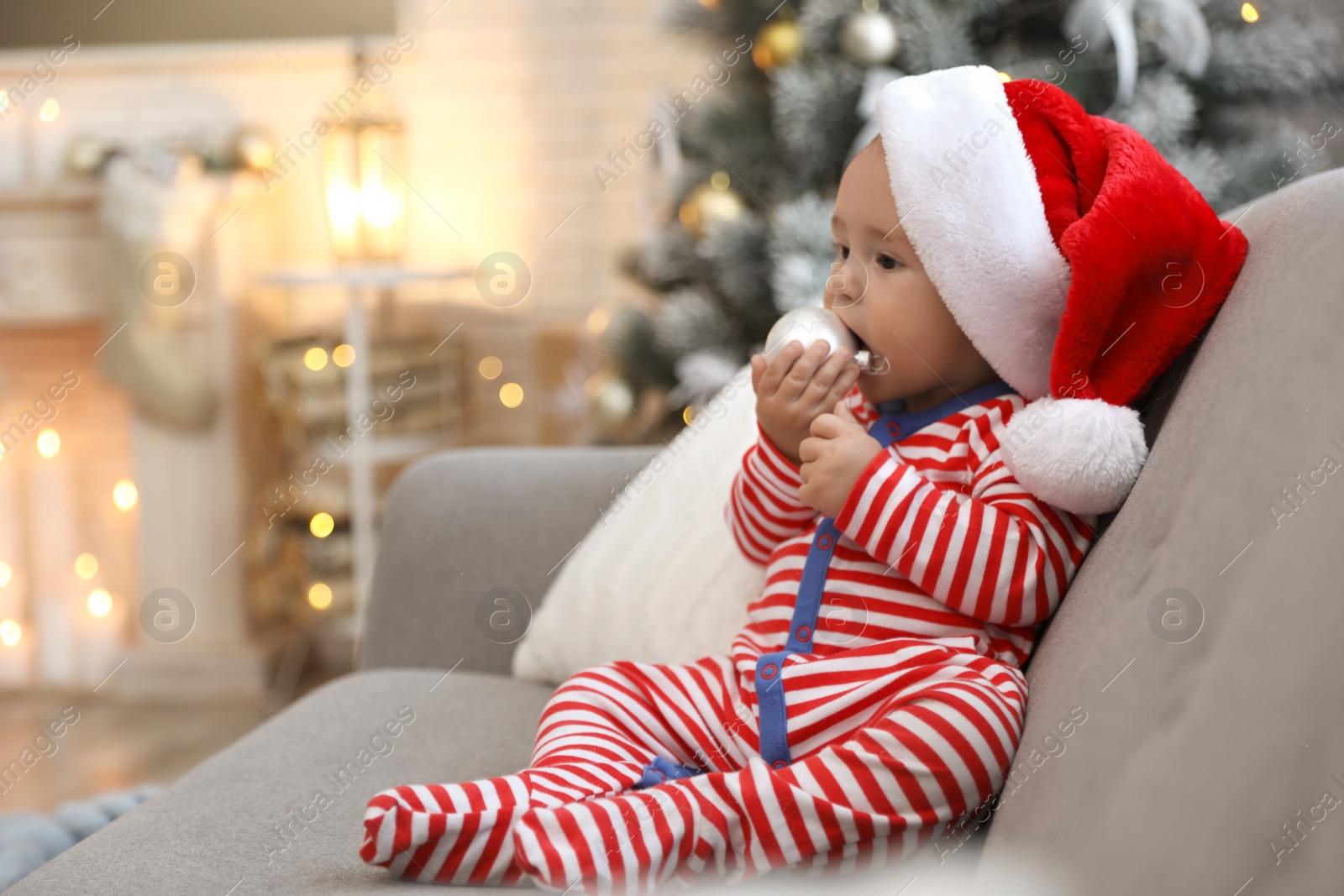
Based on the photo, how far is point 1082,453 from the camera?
2.32 feet

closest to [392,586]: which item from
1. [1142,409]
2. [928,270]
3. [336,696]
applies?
[336,696]

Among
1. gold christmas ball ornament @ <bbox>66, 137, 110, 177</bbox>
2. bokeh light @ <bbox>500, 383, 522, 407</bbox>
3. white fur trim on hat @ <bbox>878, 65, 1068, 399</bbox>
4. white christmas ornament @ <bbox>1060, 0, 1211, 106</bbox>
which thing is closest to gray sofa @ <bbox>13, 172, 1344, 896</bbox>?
white fur trim on hat @ <bbox>878, 65, 1068, 399</bbox>

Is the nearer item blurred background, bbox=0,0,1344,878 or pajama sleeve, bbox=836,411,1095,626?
pajama sleeve, bbox=836,411,1095,626

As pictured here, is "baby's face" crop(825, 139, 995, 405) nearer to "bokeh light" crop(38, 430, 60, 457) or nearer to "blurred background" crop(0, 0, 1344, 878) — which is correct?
"blurred background" crop(0, 0, 1344, 878)

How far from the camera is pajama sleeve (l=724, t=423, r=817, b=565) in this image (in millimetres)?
897

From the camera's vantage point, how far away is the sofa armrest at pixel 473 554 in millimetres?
1153

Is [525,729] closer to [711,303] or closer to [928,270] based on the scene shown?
[928,270]

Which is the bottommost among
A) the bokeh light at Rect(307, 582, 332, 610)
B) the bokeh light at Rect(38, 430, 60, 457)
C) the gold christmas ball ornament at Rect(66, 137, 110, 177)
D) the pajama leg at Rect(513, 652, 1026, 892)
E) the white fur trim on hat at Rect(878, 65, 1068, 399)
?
the bokeh light at Rect(307, 582, 332, 610)

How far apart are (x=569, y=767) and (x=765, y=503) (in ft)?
0.97

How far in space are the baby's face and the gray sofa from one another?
0.17 m

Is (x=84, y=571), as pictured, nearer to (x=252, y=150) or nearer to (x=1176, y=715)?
(x=252, y=150)

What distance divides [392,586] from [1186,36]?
1237 mm

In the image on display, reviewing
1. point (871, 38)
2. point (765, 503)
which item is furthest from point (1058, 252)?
point (871, 38)

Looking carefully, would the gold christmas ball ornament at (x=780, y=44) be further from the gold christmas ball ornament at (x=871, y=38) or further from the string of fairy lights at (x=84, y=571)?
the string of fairy lights at (x=84, y=571)
